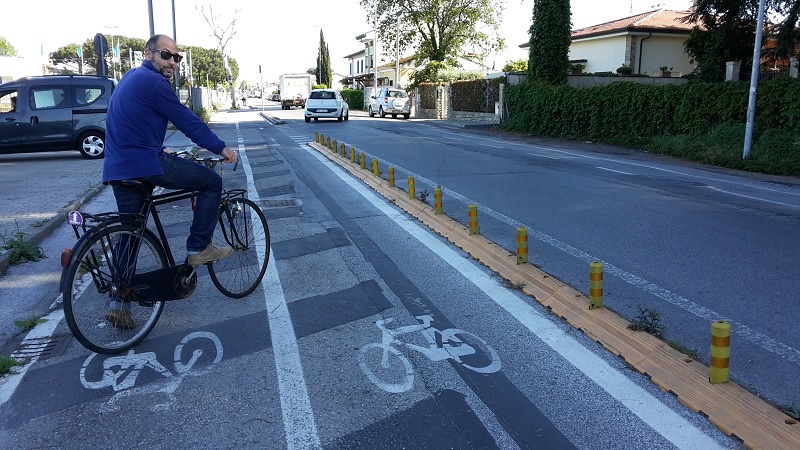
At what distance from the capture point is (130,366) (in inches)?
159

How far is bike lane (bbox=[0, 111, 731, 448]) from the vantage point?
3.22 metres

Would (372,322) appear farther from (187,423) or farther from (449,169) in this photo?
(449,169)

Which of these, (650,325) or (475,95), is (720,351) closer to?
(650,325)

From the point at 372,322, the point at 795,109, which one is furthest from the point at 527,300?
the point at 795,109

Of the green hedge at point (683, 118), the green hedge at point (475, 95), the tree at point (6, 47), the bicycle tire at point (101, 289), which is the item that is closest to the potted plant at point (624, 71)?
the green hedge at point (475, 95)

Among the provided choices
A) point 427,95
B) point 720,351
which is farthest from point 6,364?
point 427,95

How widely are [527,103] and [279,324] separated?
81.2ft

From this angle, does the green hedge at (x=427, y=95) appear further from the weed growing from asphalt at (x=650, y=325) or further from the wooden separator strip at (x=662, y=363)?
the weed growing from asphalt at (x=650, y=325)

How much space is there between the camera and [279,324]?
4.73 metres

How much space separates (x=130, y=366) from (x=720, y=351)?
11.6 ft

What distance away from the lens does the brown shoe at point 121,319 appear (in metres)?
4.31

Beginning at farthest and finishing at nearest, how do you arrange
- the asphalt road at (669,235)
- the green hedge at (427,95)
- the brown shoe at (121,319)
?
the green hedge at (427,95) < the asphalt road at (669,235) < the brown shoe at (121,319)

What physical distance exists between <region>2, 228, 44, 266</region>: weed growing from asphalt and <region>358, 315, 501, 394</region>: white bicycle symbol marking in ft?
13.7

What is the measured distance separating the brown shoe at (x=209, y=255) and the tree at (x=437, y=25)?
161ft
